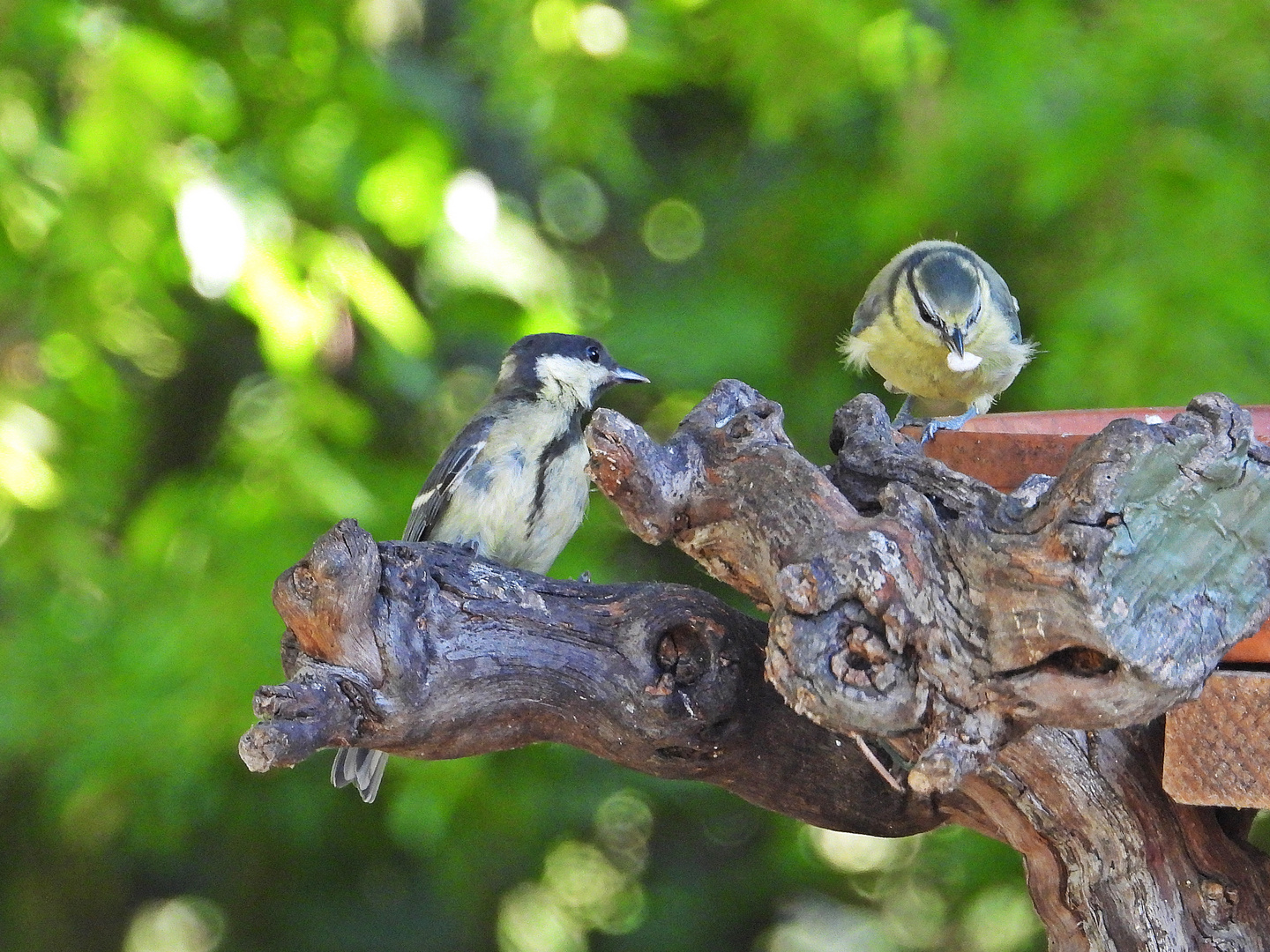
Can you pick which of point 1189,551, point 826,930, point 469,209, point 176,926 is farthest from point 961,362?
point 176,926

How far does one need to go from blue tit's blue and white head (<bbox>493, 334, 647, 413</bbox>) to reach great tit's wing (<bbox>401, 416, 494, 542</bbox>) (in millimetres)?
110

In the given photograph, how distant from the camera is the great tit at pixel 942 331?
A: 2955mm

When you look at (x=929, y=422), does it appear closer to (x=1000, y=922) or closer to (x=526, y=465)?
(x=526, y=465)

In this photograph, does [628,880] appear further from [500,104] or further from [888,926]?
[500,104]

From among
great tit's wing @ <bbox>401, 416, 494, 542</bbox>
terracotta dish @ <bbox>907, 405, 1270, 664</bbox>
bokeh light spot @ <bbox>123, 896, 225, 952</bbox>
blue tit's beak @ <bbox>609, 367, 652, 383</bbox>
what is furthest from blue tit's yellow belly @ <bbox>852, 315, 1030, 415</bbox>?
bokeh light spot @ <bbox>123, 896, 225, 952</bbox>

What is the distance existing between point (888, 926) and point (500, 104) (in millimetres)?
2792

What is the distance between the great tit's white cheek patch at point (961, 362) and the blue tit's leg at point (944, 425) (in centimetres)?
12

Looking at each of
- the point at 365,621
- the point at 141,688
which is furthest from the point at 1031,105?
the point at 141,688

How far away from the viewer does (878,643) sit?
1.39m

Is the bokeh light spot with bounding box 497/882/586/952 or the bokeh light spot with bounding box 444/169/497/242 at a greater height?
the bokeh light spot with bounding box 444/169/497/242

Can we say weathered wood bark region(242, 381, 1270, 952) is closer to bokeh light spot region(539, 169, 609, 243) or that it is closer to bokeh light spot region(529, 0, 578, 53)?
bokeh light spot region(529, 0, 578, 53)

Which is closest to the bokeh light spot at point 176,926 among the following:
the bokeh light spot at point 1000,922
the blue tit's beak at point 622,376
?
the bokeh light spot at point 1000,922

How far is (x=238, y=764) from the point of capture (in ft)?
12.9

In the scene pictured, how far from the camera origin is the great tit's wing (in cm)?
291
